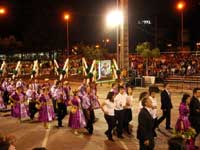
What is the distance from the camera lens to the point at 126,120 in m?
14.2

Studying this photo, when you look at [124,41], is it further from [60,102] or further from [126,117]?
[126,117]

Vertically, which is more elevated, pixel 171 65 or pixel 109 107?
pixel 171 65

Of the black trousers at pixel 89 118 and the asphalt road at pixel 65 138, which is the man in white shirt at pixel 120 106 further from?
the black trousers at pixel 89 118

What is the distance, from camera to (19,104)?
57.1ft

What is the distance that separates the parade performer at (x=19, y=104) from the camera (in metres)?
17.2

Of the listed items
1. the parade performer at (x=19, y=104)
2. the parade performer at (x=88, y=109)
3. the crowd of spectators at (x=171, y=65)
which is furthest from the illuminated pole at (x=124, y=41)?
the crowd of spectators at (x=171, y=65)

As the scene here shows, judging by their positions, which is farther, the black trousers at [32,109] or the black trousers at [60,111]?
the black trousers at [32,109]

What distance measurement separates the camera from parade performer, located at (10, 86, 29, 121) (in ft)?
56.5

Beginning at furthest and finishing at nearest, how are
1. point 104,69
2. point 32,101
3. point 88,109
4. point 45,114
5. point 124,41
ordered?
1. point 104,69
2. point 124,41
3. point 32,101
4. point 45,114
5. point 88,109

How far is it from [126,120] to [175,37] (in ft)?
227

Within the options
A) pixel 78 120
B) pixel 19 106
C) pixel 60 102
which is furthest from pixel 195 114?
pixel 19 106

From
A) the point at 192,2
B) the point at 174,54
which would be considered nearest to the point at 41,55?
the point at 192,2

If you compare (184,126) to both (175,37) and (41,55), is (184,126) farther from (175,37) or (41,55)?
(175,37)

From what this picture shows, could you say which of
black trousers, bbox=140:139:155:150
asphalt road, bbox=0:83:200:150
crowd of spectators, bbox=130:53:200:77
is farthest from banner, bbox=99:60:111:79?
black trousers, bbox=140:139:155:150
